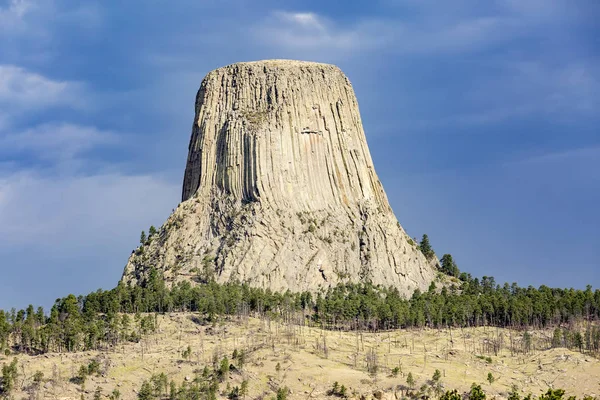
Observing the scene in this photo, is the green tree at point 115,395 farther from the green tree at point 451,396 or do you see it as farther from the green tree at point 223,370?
the green tree at point 451,396

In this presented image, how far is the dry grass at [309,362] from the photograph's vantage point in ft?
472

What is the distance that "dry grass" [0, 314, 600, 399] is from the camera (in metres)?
144

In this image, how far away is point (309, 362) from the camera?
151875 mm

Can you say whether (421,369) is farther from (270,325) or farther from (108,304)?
(108,304)

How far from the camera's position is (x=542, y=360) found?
532 ft

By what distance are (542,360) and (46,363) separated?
2604 inches

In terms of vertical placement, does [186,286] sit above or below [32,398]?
above

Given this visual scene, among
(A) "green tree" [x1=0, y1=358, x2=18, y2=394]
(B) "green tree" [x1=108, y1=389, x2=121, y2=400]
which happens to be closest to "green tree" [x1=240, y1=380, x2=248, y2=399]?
(B) "green tree" [x1=108, y1=389, x2=121, y2=400]

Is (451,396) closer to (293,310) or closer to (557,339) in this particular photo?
(557,339)

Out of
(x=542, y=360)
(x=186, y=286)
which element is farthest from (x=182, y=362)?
(x=542, y=360)

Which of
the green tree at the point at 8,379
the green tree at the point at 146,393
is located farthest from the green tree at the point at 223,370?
the green tree at the point at 8,379

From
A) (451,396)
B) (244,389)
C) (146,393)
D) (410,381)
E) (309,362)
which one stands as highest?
(309,362)

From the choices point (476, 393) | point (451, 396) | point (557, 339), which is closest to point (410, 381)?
point (476, 393)

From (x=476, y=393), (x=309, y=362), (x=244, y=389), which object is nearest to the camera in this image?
(x=476, y=393)
